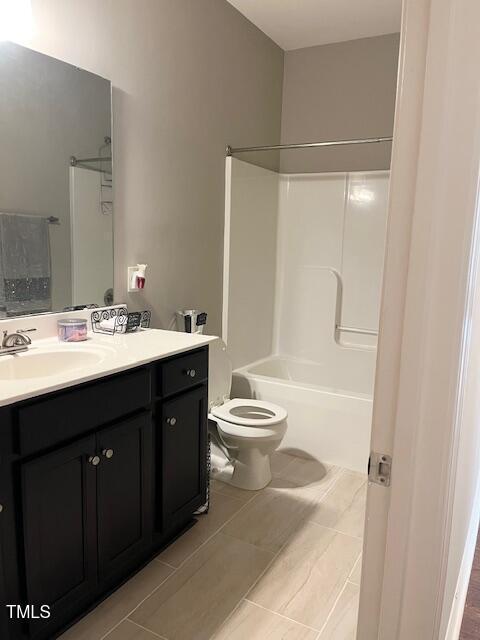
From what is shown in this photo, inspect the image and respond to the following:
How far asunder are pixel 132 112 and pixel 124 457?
1.59 meters

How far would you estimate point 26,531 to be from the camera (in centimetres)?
140

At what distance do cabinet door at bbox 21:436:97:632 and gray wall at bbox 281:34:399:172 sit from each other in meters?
2.79

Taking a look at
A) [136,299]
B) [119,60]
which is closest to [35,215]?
[136,299]

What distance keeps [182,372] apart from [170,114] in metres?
1.42

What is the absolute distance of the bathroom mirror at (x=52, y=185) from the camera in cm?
182

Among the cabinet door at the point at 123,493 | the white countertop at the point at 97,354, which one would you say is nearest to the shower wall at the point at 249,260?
the white countertop at the point at 97,354

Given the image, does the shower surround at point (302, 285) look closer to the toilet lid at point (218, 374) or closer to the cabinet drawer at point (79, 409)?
the toilet lid at point (218, 374)

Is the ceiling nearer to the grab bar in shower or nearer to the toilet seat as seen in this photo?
the grab bar in shower

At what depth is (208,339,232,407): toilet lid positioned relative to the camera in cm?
261

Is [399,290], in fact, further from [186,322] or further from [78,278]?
[186,322]

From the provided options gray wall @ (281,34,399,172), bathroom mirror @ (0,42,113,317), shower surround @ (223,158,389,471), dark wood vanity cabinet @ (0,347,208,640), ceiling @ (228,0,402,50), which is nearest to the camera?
dark wood vanity cabinet @ (0,347,208,640)

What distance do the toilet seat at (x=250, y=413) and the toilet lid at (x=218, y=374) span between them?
5cm

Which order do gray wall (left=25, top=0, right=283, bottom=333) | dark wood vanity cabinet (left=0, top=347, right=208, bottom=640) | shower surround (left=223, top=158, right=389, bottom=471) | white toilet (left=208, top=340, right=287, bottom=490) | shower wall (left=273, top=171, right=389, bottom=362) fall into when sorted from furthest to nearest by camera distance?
shower wall (left=273, top=171, right=389, bottom=362) → shower surround (left=223, top=158, right=389, bottom=471) → white toilet (left=208, top=340, right=287, bottom=490) → gray wall (left=25, top=0, right=283, bottom=333) → dark wood vanity cabinet (left=0, top=347, right=208, bottom=640)

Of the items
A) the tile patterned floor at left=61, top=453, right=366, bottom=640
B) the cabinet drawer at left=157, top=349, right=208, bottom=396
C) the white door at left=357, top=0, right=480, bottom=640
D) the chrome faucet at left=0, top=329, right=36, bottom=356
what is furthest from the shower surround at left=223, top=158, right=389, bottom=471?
the white door at left=357, top=0, right=480, bottom=640
